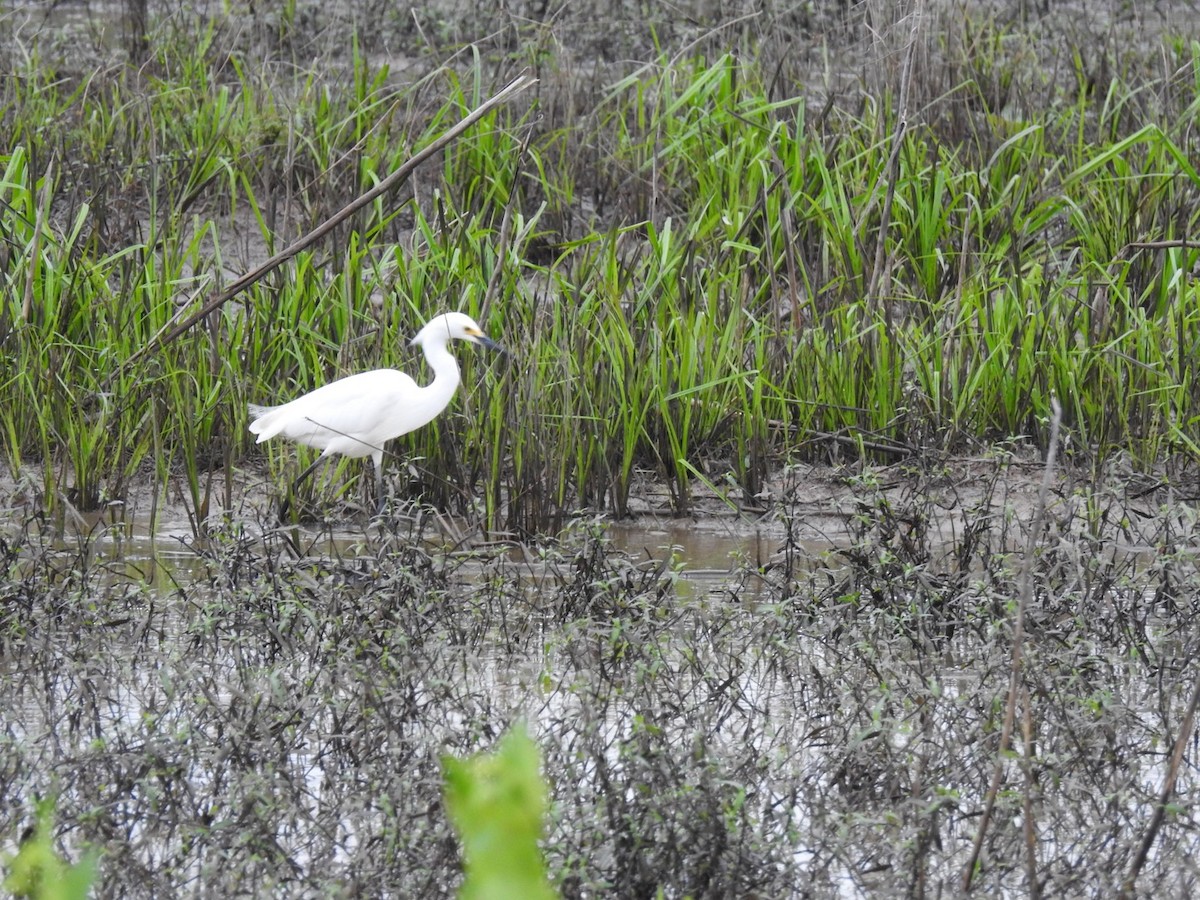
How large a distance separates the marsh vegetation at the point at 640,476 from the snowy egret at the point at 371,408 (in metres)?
0.14

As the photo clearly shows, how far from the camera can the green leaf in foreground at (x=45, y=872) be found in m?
1.16

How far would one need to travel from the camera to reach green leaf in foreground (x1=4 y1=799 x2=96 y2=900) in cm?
116

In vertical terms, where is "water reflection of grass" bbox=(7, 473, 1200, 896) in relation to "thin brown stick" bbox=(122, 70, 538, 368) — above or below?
below

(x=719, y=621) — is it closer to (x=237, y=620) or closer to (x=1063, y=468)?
(x=237, y=620)

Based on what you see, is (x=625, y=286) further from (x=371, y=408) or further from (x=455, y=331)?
(x=371, y=408)

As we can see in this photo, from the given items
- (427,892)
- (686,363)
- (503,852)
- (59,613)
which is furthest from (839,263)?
(503,852)

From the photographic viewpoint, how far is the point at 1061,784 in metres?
3.00

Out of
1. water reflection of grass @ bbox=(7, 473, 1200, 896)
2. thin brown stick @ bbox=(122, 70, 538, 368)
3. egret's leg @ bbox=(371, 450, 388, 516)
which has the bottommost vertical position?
water reflection of grass @ bbox=(7, 473, 1200, 896)

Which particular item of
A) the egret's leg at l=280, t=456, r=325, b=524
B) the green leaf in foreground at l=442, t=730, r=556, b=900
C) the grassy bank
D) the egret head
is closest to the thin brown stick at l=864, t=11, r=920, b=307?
the grassy bank

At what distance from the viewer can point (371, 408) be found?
15.3 ft

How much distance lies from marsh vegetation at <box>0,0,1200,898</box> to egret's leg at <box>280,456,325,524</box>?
109 millimetres

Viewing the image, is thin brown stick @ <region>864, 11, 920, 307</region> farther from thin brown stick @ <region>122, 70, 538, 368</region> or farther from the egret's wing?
the egret's wing

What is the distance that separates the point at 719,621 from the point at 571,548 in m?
0.47

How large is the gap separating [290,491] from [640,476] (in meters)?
1.12
